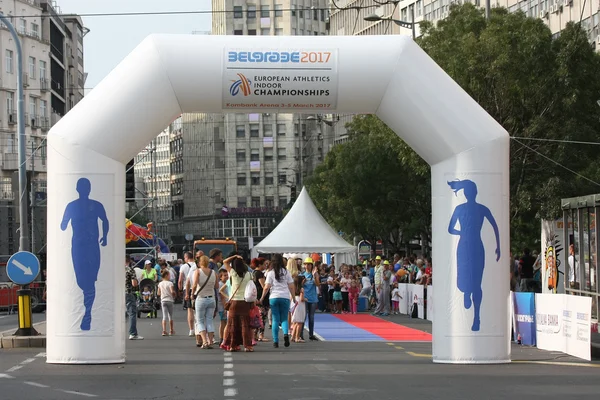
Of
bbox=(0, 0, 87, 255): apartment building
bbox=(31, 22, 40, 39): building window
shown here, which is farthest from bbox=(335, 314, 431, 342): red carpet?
bbox=(31, 22, 40, 39): building window

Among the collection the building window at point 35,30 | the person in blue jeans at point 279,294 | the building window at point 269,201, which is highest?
the building window at point 35,30

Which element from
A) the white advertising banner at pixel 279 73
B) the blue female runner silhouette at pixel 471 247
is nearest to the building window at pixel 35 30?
the white advertising banner at pixel 279 73

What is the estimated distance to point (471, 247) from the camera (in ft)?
61.4

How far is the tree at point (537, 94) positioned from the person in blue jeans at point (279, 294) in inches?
550

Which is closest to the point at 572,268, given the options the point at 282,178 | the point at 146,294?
the point at 146,294

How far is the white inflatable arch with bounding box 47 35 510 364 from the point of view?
61.2 feet

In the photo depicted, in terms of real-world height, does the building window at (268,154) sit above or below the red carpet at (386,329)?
above

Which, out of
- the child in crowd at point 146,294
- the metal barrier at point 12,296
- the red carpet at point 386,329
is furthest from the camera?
the metal barrier at point 12,296

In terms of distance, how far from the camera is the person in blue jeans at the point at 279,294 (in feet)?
75.2

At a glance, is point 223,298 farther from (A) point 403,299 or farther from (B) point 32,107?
(B) point 32,107

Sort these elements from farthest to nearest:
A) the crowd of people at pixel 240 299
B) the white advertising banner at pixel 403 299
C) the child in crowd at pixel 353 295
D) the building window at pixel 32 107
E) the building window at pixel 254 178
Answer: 1. the building window at pixel 254 178
2. the building window at pixel 32 107
3. the child in crowd at pixel 353 295
4. the white advertising banner at pixel 403 299
5. the crowd of people at pixel 240 299

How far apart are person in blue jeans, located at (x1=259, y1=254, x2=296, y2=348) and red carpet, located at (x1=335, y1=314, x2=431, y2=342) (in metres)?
3.17

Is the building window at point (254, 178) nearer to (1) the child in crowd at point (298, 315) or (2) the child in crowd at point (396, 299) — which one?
(2) the child in crowd at point (396, 299)

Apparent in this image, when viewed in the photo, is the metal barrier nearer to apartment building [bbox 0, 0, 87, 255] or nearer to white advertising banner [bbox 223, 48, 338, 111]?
apartment building [bbox 0, 0, 87, 255]
